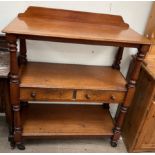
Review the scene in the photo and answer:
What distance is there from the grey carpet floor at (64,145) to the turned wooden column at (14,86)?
151 millimetres

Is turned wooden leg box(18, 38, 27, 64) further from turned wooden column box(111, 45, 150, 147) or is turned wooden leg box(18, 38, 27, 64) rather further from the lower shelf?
turned wooden column box(111, 45, 150, 147)

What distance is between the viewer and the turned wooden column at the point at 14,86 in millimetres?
1144

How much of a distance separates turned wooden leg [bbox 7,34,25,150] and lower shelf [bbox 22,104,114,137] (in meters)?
0.07

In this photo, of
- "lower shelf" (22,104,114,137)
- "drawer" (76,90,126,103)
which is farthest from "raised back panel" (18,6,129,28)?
"lower shelf" (22,104,114,137)

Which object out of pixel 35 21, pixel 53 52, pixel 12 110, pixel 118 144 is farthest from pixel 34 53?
pixel 118 144

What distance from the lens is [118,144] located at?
1.80 metres

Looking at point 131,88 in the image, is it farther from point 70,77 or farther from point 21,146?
point 21,146

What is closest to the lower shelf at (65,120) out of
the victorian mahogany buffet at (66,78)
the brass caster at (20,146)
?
the victorian mahogany buffet at (66,78)

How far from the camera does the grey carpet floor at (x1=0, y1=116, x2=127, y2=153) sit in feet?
5.43

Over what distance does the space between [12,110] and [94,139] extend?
808mm

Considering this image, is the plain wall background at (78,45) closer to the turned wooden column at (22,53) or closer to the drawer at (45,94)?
the turned wooden column at (22,53)

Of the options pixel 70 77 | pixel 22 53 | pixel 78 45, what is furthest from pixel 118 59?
pixel 22 53

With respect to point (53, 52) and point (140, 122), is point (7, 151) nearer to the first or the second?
point (53, 52)

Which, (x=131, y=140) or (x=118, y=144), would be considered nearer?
(x=131, y=140)
